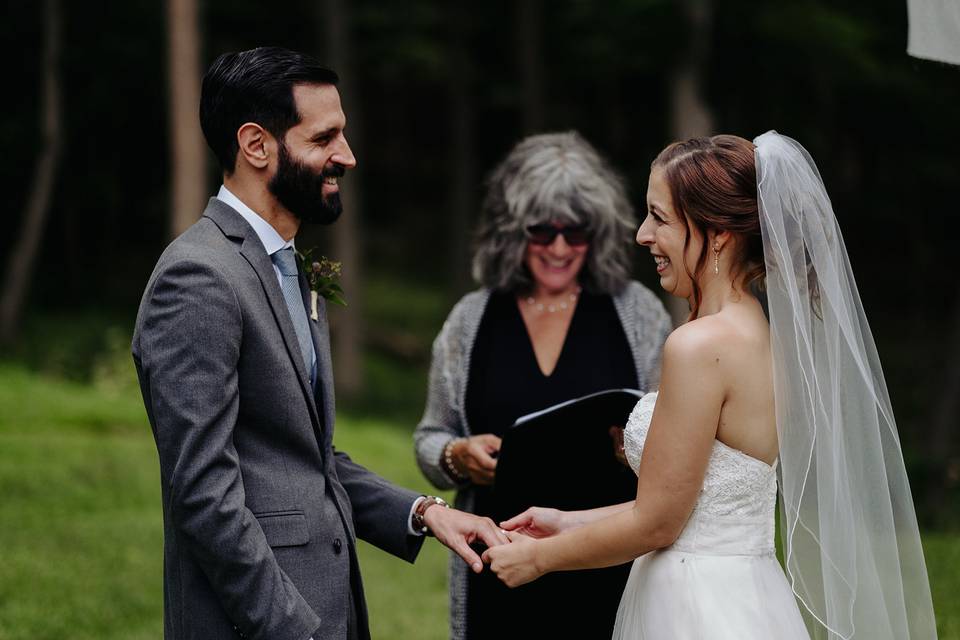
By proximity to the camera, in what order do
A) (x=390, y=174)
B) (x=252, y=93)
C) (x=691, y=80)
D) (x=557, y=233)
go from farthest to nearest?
(x=390, y=174)
(x=691, y=80)
(x=557, y=233)
(x=252, y=93)

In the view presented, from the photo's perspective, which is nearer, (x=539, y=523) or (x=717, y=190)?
(x=717, y=190)

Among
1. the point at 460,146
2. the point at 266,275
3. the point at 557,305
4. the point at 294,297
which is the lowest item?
the point at 460,146

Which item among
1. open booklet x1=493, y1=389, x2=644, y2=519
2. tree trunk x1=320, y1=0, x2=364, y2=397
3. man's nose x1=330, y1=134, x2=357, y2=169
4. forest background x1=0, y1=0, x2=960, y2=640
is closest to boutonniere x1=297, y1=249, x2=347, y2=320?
man's nose x1=330, y1=134, x2=357, y2=169

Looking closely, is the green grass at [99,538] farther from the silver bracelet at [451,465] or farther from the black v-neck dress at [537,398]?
the silver bracelet at [451,465]

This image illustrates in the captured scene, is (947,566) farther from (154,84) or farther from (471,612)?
(154,84)

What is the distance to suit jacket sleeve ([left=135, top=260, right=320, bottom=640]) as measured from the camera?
8.77 ft

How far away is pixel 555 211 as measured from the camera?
4219 mm

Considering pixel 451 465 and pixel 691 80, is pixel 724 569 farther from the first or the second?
pixel 691 80

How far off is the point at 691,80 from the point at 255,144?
45.5 ft

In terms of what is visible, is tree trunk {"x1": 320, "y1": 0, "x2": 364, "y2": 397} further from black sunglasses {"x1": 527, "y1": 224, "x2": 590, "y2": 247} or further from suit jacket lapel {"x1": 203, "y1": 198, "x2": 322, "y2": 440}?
suit jacket lapel {"x1": 203, "y1": 198, "x2": 322, "y2": 440}

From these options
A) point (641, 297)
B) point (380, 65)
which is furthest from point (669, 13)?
point (641, 297)

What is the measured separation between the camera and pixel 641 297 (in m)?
4.36

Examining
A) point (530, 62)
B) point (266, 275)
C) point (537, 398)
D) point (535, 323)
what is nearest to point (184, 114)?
point (530, 62)

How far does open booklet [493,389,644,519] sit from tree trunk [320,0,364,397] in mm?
15392
